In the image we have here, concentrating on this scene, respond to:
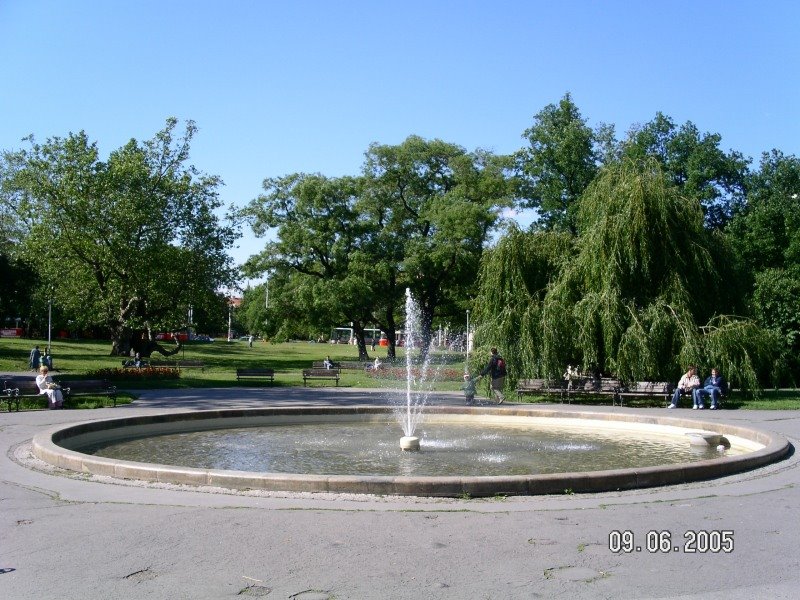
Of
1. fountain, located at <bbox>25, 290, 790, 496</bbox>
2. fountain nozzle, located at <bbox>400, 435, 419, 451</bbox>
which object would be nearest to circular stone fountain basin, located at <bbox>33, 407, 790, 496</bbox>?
fountain, located at <bbox>25, 290, 790, 496</bbox>

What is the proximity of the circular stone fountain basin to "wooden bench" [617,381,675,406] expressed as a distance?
4.12m

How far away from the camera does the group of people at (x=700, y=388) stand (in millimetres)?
20859

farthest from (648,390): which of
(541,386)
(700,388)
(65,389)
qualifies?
(65,389)

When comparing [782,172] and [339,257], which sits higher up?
[782,172]

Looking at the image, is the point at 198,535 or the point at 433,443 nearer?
the point at 198,535

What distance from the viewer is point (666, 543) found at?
7.18 m

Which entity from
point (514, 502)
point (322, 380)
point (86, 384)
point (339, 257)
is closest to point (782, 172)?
point (339, 257)

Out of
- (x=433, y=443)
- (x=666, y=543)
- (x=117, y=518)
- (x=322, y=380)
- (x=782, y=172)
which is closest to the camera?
(x=666, y=543)

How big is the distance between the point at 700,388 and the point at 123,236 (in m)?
Result: 31.6

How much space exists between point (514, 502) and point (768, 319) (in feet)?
93.1

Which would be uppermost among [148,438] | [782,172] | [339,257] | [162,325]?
[782,172]

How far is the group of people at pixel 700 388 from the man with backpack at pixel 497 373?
4722mm

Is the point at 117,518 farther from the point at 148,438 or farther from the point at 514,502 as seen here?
the point at 148,438

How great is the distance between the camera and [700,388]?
21031mm
